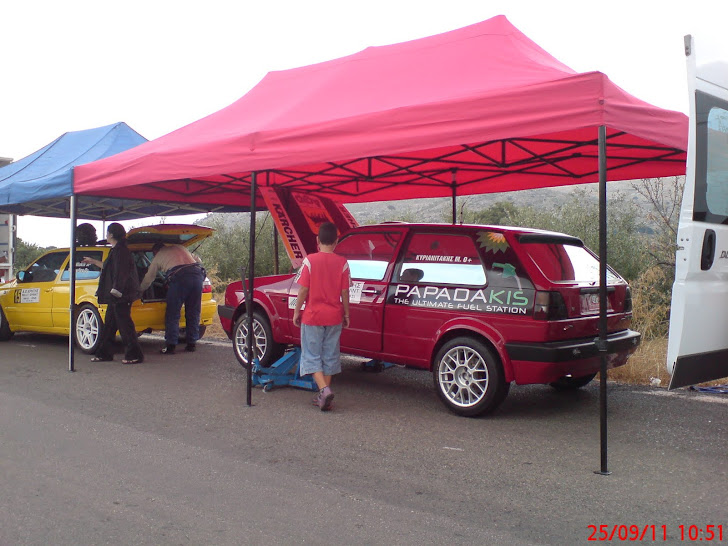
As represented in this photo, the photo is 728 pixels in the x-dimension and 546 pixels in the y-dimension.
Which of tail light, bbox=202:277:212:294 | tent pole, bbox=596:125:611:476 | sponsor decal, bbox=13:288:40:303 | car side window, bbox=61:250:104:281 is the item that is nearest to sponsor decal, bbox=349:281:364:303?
tent pole, bbox=596:125:611:476

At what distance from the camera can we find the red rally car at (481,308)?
235 inches

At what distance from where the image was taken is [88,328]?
10.2 m

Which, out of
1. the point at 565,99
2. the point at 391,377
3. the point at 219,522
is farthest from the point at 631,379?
the point at 219,522

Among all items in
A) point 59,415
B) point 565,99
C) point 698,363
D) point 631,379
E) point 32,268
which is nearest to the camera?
point 698,363

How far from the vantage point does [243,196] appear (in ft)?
37.6

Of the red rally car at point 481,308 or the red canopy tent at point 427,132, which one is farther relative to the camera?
the red rally car at point 481,308

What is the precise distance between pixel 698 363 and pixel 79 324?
337 inches

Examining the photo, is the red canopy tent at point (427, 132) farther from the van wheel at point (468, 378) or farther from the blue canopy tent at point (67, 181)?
the van wheel at point (468, 378)

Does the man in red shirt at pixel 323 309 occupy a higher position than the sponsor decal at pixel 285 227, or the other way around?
the sponsor decal at pixel 285 227


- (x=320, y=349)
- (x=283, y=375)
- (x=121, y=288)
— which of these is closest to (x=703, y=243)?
(x=320, y=349)

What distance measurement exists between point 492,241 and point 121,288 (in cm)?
518

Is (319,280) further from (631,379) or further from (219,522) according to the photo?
(631,379)

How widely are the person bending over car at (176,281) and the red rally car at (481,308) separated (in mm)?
3414
